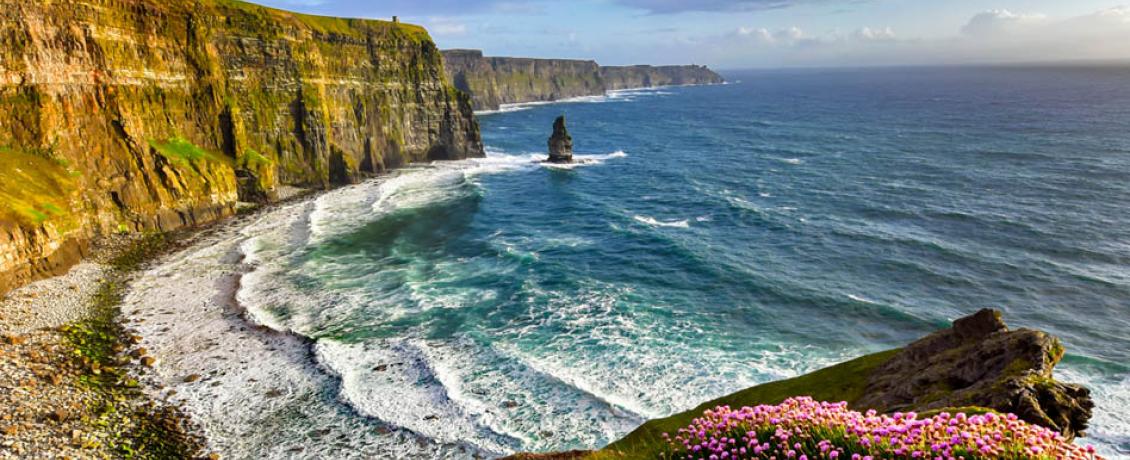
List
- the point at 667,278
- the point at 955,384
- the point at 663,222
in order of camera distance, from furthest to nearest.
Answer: the point at 663,222 → the point at 667,278 → the point at 955,384

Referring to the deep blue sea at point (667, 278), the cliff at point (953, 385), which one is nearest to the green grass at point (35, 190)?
the deep blue sea at point (667, 278)

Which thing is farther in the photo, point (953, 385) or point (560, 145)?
point (560, 145)

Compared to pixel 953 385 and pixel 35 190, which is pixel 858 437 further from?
pixel 35 190

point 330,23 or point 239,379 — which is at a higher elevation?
point 330,23

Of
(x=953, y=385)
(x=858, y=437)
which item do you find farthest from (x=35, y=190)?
(x=953, y=385)

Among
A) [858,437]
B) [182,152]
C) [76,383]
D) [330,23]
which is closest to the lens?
[858,437]

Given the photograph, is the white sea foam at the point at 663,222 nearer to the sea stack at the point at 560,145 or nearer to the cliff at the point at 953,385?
the sea stack at the point at 560,145
